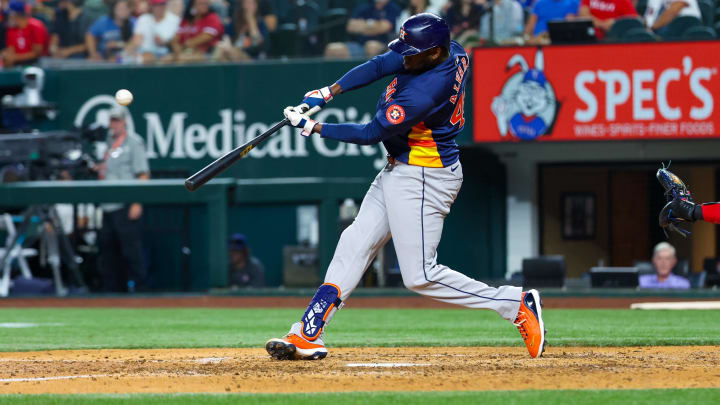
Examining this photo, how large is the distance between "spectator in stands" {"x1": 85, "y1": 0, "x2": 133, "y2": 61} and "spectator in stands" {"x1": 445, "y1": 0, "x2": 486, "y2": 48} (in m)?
4.71

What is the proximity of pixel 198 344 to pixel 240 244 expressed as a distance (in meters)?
6.34

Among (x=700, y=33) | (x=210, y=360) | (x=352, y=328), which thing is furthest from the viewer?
(x=700, y=33)

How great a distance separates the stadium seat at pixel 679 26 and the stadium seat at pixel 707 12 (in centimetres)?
24

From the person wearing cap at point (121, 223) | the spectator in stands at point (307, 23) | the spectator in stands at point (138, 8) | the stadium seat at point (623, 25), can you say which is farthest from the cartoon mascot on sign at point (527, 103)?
the spectator in stands at point (138, 8)

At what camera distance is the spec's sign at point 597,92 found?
44.5ft

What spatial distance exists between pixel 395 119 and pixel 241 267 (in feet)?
28.1

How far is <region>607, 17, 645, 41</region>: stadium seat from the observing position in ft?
44.9

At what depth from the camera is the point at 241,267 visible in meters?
14.1

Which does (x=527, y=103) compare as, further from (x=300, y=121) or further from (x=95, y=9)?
(x=300, y=121)

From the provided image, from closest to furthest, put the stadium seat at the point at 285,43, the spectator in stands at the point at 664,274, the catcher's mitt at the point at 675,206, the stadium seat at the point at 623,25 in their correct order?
the catcher's mitt at the point at 675,206, the spectator in stands at the point at 664,274, the stadium seat at the point at 623,25, the stadium seat at the point at 285,43

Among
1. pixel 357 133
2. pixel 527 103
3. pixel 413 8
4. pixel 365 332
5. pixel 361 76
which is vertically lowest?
pixel 365 332

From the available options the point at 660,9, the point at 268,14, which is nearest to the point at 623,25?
the point at 660,9

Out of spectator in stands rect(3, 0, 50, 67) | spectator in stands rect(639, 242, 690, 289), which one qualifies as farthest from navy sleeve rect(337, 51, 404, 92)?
spectator in stands rect(3, 0, 50, 67)

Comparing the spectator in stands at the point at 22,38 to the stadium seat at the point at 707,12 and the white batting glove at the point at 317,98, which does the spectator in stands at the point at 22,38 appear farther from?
the white batting glove at the point at 317,98
